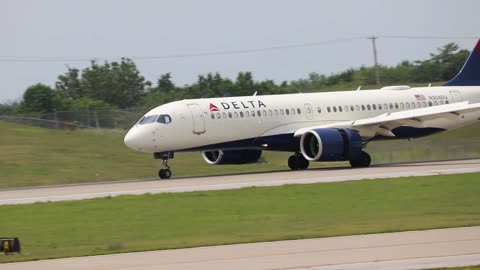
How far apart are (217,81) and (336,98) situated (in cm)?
5197

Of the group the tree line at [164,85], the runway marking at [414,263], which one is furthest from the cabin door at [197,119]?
the tree line at [164,85]

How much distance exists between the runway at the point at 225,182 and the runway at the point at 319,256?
14.3m

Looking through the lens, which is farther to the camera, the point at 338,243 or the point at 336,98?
the point at 336,98

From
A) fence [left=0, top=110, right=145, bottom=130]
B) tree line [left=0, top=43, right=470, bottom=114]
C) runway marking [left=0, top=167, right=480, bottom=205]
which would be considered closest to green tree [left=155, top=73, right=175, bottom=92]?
tree line [left=0, top=43, right=470, bottom=114]

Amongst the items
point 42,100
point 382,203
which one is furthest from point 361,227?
point 42,100

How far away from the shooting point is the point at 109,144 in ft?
204

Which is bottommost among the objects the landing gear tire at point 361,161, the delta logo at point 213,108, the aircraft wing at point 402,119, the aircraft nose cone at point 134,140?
the landing gear tire at point 361,161

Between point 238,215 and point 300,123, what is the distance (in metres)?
19.1

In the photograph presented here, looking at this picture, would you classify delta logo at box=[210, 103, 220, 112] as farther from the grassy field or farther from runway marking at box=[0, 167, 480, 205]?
runway marking at box=[0, 167, 480, 205]

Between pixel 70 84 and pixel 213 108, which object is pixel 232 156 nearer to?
pixel 213 108

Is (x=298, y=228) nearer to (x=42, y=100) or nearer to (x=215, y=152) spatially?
(x=215, y=152)

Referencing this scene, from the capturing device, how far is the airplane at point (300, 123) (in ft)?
144

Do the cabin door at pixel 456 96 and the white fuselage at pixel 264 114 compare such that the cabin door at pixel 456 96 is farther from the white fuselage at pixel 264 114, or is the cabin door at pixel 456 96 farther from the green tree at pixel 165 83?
the green tree at pixel 165 83

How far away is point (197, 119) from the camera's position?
44.0 meters
